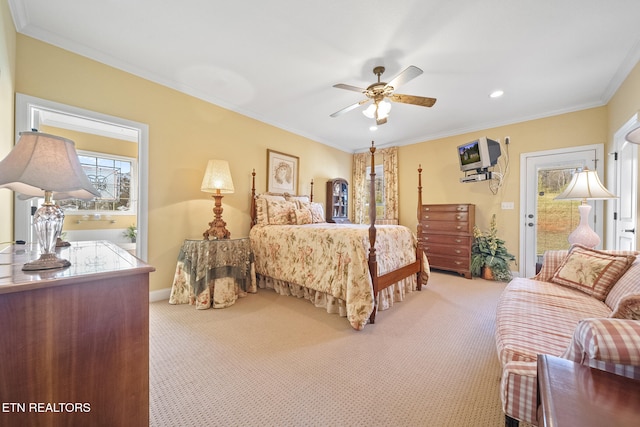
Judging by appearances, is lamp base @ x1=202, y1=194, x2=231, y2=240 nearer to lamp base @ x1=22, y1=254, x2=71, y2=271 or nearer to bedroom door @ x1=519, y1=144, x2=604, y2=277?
lamp base @ x1=22, y1=254, x2=71, y2=271

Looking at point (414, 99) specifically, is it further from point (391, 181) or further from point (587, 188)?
point (391, 181)

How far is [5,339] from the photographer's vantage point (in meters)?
0.71

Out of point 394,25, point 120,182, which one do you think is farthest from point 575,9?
point 120,182

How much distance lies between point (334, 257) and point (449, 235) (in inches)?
103

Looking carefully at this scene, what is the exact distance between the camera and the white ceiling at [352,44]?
1862mm

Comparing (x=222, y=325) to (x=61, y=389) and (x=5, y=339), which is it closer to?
(x=61, y=389)

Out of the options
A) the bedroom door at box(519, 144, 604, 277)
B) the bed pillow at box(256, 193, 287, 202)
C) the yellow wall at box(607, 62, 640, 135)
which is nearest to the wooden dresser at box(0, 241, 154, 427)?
the bed pillow at box(256, 193, 287, 202)

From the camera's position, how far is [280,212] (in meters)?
3.60

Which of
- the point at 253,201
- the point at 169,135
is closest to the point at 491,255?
Result: the point at 253,201

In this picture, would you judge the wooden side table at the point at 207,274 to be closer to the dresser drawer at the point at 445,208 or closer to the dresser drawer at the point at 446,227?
the dresser drawer at the point at 445,208

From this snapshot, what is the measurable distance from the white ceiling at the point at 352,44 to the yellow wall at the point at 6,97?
214 millimetres

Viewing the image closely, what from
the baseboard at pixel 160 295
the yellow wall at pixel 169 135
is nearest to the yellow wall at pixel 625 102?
the yellow wall at pixel 169 135

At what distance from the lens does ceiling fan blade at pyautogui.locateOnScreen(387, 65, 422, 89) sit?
6.41ft

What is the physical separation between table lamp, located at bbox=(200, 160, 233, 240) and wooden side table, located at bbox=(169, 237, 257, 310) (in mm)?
282
